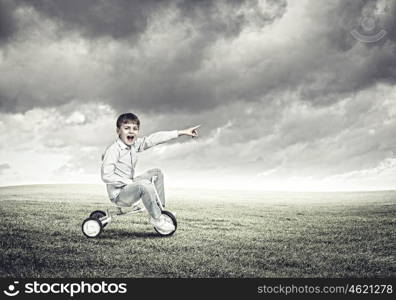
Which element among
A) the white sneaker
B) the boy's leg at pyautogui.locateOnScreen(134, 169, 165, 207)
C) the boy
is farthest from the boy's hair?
the white sneaker

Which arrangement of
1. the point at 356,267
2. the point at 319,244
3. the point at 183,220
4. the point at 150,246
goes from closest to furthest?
the point at 356,267, the point at 150,246, the point at 319,244, the point at 183,220

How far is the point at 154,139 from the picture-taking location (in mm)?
8562

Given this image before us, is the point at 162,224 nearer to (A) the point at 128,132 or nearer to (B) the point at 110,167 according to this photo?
(B) the point at 110,167

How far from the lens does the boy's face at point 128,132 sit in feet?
26.8

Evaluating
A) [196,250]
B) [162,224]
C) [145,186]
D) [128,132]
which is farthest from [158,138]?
[196,250]

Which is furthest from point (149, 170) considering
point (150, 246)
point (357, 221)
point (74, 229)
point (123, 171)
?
point (357, 221)

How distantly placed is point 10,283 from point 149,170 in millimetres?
3903

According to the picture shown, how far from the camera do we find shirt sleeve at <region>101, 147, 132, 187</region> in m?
8.00

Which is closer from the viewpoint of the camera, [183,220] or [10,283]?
[10,283]

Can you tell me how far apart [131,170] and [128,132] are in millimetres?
953

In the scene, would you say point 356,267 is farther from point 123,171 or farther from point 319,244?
point 123,171

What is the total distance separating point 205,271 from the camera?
19.6ft

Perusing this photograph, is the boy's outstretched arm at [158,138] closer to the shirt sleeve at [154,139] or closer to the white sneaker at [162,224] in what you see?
the shirt sleeve at [154,139]

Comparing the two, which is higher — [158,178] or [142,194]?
[158,178]
